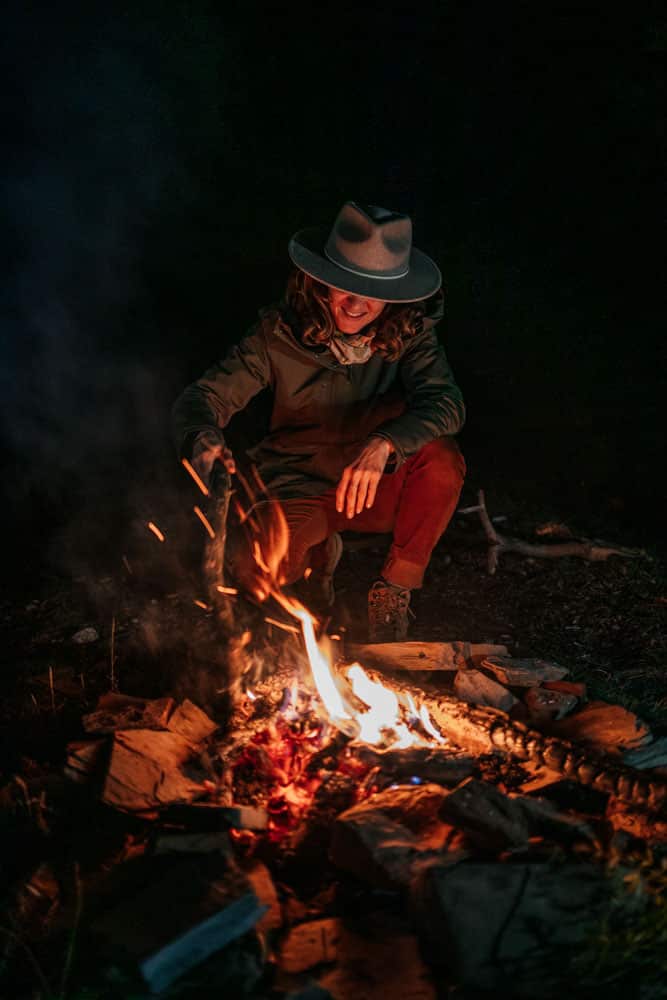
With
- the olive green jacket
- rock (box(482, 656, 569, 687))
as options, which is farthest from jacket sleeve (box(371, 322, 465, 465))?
rock (box(482, 656, 569, 687))

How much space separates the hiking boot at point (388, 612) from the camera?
12.6 ft

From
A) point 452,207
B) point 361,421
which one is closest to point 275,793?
point 361,421

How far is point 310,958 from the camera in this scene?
2.08 meters

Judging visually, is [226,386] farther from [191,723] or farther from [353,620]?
[191,723]

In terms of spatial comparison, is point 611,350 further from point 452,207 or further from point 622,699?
point 622,699

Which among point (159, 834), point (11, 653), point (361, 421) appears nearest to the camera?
point (159, 834)

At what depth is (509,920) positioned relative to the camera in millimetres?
2023

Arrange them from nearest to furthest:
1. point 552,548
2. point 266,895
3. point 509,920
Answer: point 509,920 → point 266,895 → point 552,548

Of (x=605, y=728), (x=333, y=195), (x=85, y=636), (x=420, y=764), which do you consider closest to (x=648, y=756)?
(x=605, y=728)

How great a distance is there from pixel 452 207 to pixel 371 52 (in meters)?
1.69

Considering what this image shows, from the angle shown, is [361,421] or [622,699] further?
[361,421]

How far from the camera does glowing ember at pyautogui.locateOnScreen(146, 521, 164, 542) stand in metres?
4.84

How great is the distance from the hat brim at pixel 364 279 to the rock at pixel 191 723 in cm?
183

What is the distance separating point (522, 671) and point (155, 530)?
2502 mm
